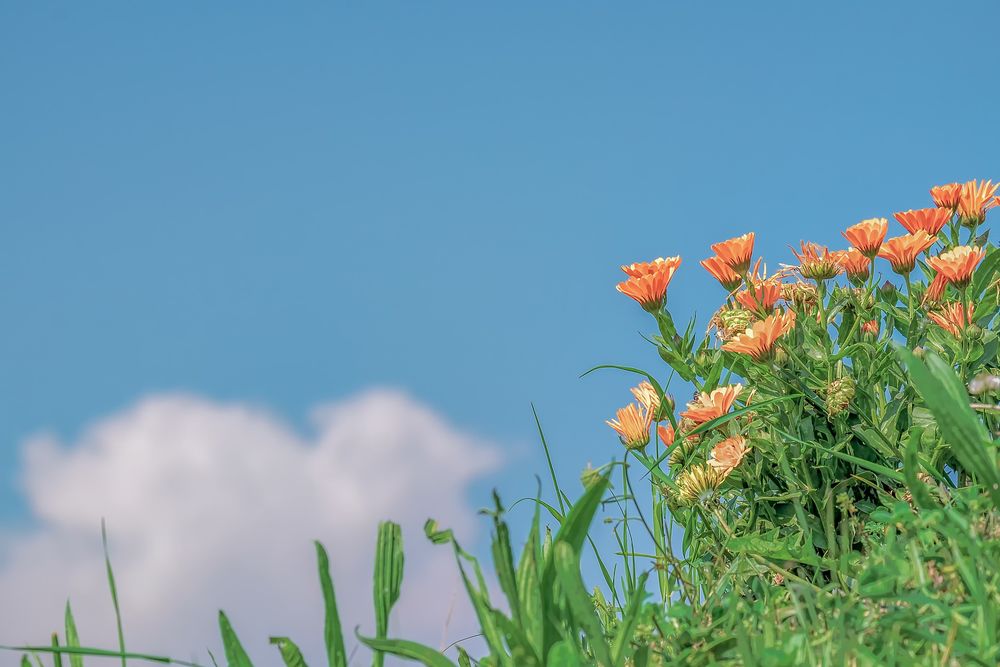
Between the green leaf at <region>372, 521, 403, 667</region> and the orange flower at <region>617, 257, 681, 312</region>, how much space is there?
1399 mm

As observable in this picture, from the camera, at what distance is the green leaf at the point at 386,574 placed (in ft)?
6.56

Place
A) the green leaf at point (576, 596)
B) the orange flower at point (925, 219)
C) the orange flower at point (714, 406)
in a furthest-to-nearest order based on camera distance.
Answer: the orange flower at point (925, 219) → the orange flower at point (714, 406) → the green leaf at point (576, 596)

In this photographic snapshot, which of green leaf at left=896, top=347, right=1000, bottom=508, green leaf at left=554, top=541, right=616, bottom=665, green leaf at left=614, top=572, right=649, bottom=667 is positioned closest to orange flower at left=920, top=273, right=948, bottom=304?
green leaf at left=896, top=347, right=1000, bottom=508

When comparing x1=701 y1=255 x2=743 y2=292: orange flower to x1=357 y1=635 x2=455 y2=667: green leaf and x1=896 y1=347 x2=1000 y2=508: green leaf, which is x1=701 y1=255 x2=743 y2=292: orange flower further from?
x1=357 y1=635 x2=455 y2=667: green leaf

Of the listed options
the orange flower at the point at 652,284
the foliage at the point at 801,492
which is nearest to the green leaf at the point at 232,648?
the foliage at the point at 801,492

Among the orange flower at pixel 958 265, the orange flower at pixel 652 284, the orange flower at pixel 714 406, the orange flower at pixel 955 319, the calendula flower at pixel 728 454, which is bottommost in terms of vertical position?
the calendula flower at pixel 728 454

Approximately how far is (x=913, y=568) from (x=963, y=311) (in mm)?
1266

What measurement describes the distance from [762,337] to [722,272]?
0.52 m

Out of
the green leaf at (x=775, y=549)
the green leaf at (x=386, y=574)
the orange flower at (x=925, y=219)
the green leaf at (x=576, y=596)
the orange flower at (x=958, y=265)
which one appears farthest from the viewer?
the orange flower at (x=925, y=219)

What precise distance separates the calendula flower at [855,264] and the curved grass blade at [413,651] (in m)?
1.96

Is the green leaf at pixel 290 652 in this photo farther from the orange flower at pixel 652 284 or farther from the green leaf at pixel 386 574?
the orange flower at pixel 652 284

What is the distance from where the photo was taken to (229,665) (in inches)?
80.4

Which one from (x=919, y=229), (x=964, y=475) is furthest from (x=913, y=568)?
(x=919, y=229)

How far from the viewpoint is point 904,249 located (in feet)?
10.3
